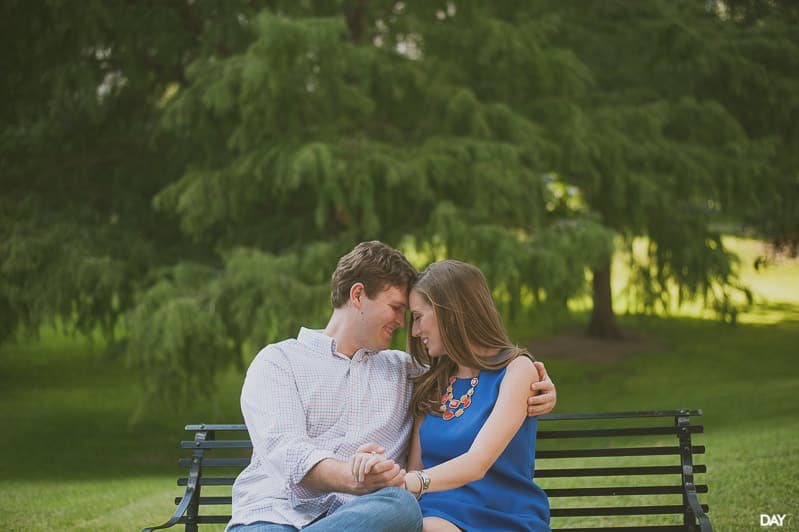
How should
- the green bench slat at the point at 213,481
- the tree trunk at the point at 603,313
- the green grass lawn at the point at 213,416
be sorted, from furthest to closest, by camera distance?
the tree trunk at the point at 603,313, the green grass lawn at the point at 213,416, the green bench slat at the point at 213,481

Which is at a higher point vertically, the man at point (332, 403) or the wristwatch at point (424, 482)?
the man at point (332, 403)

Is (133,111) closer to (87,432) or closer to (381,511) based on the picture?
(87,432)

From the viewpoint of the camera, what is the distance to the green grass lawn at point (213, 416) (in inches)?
257

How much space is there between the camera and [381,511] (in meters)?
2.88

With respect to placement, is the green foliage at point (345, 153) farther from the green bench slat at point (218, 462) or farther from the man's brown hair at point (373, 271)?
the man's brown hair at point (373, 271)

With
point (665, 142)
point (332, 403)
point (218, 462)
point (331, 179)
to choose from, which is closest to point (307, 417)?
point (332, 403)

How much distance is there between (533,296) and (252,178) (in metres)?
2.90

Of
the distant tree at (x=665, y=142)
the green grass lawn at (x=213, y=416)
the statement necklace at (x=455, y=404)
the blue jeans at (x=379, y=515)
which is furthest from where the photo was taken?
the distant tree at (x=665, y=142)

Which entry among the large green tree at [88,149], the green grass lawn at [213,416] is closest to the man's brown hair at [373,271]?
the green grass lawn at [213,416]

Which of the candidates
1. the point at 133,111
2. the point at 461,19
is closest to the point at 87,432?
the point at 133,111

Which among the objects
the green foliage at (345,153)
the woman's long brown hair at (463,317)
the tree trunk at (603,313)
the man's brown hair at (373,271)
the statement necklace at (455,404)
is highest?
the green foliage at (345,153)

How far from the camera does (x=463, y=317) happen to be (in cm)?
329

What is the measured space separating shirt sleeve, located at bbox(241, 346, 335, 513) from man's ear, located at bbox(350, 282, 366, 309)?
317mm

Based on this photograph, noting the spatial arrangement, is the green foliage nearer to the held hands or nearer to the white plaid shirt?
the white plaid shirt
